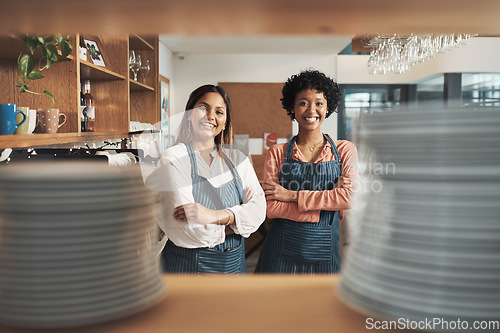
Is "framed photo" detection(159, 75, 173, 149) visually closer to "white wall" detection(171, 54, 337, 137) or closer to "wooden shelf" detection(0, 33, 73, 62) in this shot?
"white wall" detection(171, 54, 337, 137)

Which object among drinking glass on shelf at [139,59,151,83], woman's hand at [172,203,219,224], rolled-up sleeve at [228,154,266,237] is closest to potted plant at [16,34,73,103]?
woman's hand at [172,203,219,224]

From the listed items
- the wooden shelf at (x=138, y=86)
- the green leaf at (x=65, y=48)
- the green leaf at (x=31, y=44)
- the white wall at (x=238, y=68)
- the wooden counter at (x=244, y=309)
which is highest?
the white wall at (x=238, y=68)

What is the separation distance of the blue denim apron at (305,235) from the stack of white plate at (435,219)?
1.54 metres

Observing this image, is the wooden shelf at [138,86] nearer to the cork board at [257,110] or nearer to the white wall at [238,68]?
the white wall at [238,68]

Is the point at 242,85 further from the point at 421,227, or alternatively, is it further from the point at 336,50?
the point at 421,227

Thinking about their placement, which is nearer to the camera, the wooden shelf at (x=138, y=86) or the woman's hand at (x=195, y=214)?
the woman's hand at (x=195, y=214)

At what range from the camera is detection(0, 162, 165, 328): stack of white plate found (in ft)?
1.25

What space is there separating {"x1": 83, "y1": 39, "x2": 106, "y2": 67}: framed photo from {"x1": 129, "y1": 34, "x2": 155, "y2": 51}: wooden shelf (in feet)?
2.08

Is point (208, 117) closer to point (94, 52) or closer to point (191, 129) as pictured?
point (191, 129)

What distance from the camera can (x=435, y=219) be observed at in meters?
0.37

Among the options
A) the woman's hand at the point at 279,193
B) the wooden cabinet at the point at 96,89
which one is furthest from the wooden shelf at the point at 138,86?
the woman's hand at the point at 279,193

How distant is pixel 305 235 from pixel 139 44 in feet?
Result: 8.97

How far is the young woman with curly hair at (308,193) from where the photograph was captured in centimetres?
192

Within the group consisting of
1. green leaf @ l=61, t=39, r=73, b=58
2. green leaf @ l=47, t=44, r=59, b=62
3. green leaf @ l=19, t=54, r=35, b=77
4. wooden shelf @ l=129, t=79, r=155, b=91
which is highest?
wooden shelf @ l=129, t=79, r=155, b=91
